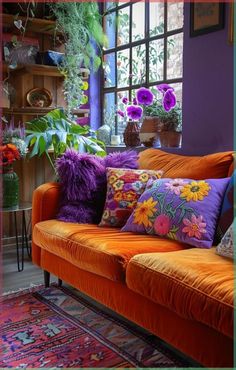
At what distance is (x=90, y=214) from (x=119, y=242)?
52 cm

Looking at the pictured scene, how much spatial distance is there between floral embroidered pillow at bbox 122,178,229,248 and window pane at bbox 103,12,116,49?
2009mm

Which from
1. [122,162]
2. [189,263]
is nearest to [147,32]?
[122,162]

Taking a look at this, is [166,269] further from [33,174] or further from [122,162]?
[33,174]

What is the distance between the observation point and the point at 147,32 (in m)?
3.17

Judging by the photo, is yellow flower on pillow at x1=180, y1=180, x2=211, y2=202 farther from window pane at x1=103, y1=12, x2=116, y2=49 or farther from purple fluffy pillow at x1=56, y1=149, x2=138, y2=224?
window pane at x1=103, y1=12, x2=116, y2=49

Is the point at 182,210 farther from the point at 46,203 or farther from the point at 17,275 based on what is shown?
the point at 17,275

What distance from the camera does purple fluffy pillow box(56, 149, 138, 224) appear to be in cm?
230

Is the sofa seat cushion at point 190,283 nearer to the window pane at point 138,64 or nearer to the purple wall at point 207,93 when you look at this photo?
the purple wall at point 207,93

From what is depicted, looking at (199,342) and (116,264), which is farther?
(116,264)

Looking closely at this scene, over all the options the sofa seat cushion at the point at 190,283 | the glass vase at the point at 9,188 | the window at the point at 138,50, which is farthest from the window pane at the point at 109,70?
the sofa seat cushion at the point at 190,283

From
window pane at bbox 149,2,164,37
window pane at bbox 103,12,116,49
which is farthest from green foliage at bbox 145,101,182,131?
window pane at bbox 103,12,116,49

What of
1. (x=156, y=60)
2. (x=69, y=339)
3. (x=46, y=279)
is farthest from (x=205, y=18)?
(x=69, y=339)

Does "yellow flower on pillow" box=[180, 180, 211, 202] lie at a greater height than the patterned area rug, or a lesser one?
greater

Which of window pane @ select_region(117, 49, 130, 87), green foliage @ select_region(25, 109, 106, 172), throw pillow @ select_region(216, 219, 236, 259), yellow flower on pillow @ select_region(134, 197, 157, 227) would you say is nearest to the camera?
throw pillow @ select_region(216, 219, 236, 259)
